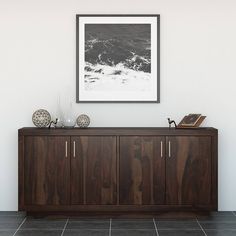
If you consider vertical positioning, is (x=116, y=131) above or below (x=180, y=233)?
above

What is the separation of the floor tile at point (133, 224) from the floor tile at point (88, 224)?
0.08 meters

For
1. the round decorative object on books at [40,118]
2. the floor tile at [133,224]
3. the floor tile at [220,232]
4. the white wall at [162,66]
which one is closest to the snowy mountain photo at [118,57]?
the white wall at [162,66]

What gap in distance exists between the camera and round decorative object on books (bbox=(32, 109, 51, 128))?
5102 millimetres

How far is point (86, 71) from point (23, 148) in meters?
1.11

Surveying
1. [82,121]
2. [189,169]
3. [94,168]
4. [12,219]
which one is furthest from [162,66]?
[12,219]

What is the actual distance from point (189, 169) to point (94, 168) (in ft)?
3.27

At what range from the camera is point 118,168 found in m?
5.00

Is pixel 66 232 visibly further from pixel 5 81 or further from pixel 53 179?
pixel 5 81

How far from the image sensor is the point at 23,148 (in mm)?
4996

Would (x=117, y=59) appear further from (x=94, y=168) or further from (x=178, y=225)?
(x=178, y=225)

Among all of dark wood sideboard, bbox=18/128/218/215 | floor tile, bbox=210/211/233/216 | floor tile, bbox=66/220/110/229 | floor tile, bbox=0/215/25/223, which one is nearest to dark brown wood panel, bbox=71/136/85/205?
dark wood sideboard, bbox=18/128/218/215

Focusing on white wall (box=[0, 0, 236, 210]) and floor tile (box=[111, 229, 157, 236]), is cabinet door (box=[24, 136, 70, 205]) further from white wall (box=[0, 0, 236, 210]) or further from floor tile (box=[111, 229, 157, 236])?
floor tile (box=[111, 229, 157, 236])

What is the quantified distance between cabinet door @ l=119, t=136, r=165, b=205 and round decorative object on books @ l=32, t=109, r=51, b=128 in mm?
836

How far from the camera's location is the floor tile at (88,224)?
473cm
